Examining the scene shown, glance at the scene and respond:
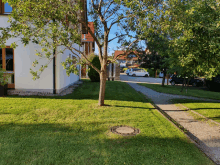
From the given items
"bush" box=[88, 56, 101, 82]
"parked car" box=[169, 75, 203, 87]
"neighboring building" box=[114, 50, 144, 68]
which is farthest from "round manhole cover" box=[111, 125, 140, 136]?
"parked car" box=[169, 75, 203, 87]

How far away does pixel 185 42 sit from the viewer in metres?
5.24

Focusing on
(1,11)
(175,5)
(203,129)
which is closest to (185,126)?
(203,129)

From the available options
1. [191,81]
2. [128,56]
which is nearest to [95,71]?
[128,56]

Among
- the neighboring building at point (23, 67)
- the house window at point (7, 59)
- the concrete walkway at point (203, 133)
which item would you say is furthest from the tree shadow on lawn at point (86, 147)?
the house window at point (7, 59)

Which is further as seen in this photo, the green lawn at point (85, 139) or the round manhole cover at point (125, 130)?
the round manhole cover at point (125, 130)

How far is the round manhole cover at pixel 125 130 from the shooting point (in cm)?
454

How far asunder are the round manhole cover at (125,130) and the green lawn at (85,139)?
17 centimetres

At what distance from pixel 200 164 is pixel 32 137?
11.6 feet

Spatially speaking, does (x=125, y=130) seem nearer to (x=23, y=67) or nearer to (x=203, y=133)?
(x=203, y=133)

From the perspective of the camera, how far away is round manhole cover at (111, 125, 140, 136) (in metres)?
4.54

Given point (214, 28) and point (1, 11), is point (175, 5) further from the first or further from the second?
point (1, 11)

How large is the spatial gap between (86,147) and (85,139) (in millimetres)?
386

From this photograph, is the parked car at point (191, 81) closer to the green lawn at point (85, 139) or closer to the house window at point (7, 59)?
the green lawn at point (85, 139)

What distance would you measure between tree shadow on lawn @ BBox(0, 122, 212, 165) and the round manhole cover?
16 centimetres
